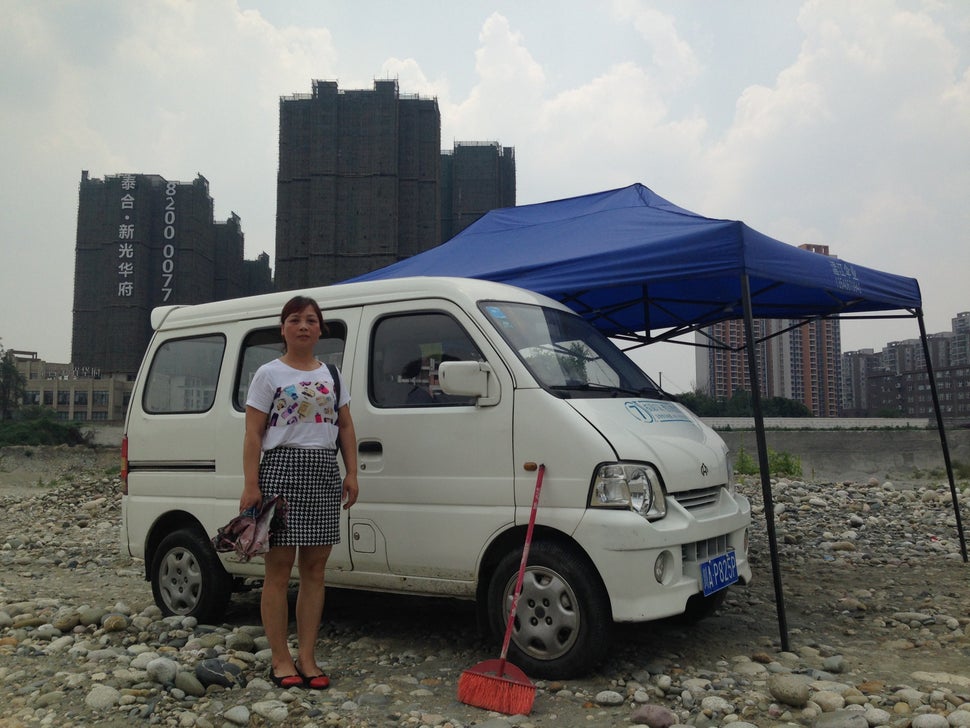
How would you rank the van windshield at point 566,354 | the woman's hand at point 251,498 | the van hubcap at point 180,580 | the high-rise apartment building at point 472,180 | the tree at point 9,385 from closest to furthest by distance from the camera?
the woman's hand at point 251,498
the van windshield at point 566,354
the van hubcap at point 180,580
the tree at point 9,385
the high-rise apartment building at point 472,180

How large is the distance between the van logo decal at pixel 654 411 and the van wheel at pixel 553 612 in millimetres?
847

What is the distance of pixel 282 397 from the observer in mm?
3803

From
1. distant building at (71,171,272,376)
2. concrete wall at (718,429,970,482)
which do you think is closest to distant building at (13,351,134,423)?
distant building at (71,171,272,376)

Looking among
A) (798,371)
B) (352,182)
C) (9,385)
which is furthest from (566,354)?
(9,385)

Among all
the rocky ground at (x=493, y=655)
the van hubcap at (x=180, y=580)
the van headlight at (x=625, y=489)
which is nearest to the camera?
the rocky ground at (x=493, y=655)

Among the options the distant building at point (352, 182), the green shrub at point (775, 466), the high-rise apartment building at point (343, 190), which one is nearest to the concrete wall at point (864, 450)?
the green shrub at point (775, 466)

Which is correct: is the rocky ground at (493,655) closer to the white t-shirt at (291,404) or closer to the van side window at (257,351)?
the white t-shirt at (291,404)

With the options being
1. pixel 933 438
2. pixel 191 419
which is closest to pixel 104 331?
pixel 933 438

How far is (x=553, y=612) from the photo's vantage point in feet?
12.8

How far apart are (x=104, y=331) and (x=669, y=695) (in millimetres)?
75487

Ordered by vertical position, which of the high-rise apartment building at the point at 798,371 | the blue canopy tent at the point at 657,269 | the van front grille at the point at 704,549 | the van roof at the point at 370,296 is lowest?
the van front grille at the point at 704,549

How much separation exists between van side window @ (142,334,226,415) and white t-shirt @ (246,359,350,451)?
1648 millimetres

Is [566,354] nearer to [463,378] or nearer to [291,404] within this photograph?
[463,378]

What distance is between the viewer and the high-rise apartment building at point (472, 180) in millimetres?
63125
